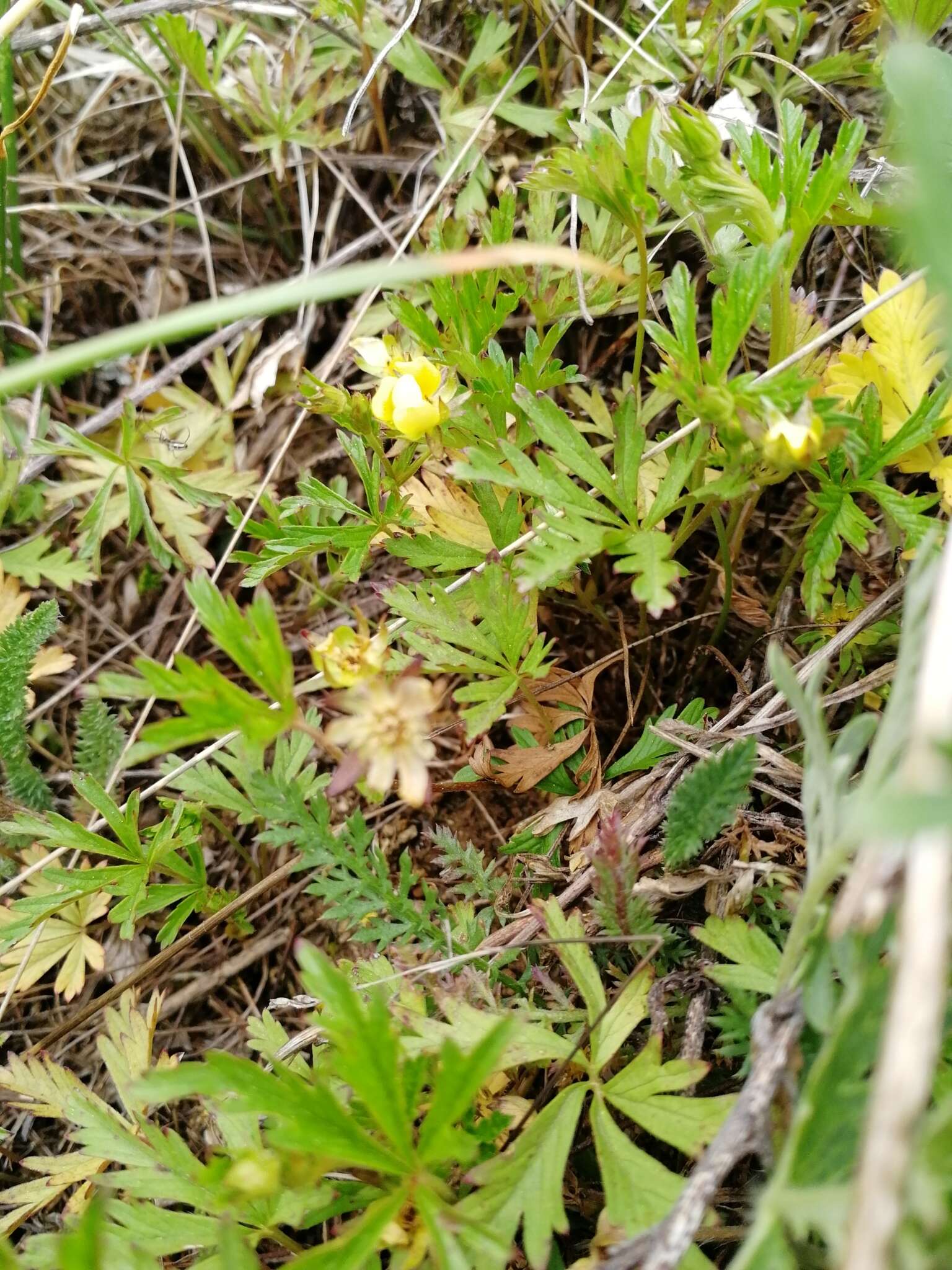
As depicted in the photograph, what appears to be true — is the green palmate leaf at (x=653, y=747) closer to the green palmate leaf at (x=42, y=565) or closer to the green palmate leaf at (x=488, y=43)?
the green palmate leaf at (x=42, y=565)

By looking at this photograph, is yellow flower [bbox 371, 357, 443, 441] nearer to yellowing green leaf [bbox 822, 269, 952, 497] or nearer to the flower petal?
the flower petal

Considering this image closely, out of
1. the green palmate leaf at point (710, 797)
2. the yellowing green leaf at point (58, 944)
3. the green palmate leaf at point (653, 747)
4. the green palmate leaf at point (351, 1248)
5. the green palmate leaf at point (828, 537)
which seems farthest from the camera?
the yellowing green leaf at point (58, 944)

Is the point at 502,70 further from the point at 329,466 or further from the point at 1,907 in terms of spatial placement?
the point at 1,907

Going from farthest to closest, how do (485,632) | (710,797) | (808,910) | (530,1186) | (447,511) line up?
(447,511) < (485,632) < (710,797) < (530,1186) < (808,910)

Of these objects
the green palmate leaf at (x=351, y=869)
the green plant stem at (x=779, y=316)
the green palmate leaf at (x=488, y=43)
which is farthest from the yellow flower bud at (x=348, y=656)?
the green palmate leaf at (x=488, y=43)

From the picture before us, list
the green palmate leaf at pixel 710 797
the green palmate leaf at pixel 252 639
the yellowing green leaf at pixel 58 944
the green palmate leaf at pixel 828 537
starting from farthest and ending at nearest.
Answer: the yellowing green leaf at pixel 58 944 < the green palmate leaf at pixel 828 537 < the green palmate leaf at pixel 710 797 < the green palmate leaf at pixel 252 639

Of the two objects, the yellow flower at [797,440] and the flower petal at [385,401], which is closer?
the yellow flower at [797,440]

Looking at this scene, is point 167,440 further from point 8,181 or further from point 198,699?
point 198,699

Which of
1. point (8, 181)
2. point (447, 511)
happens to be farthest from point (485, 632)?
point (8, 181)
